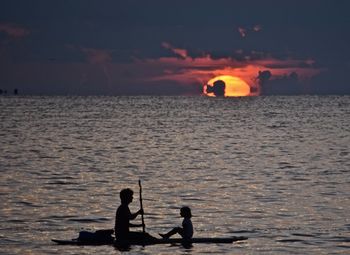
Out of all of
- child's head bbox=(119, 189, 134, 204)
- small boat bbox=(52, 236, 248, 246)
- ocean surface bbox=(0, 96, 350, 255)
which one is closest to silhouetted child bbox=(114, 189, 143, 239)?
child's head bbox=(119, 189, 134, 204)

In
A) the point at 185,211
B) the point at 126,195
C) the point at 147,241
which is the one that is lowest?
the point at 147,241

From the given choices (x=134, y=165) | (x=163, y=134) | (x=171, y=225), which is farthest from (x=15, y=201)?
(x=163, y=134)

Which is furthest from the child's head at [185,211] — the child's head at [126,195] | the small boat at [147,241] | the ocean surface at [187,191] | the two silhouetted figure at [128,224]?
the child's head at [126,195]

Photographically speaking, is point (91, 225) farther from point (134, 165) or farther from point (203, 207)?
point (134, 165)

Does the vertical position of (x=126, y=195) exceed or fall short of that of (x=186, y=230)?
it exceeds it

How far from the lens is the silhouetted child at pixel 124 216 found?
2377 centimetres

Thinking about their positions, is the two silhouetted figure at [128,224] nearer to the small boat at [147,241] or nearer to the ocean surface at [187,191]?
the small boat at [147,241]

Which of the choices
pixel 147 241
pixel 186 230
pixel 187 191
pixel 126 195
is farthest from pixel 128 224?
pixel 187 191

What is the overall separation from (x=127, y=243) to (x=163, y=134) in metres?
61.4

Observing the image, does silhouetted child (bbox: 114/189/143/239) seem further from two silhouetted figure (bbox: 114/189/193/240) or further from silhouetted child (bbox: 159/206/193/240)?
silhouetted child (bbox: 159/206/193/240)

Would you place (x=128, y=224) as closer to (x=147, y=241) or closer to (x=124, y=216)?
(x=124, y=216)

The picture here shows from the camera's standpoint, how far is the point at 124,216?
78.4 ft

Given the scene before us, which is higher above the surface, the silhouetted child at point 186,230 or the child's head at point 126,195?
the child's head at point 126,195

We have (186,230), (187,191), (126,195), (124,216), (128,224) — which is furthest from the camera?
(187,191)
